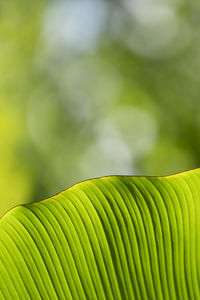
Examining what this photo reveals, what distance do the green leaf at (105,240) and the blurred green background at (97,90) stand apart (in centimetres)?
589

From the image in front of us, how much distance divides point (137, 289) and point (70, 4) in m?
9.64

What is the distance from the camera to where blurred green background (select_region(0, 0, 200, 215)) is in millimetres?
7039

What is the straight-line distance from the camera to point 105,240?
490 mm

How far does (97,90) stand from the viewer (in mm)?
8820

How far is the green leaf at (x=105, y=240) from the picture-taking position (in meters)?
0.48

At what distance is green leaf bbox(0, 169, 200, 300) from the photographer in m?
0.48

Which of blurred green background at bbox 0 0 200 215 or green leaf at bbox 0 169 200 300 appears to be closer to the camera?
green leaf at bbox 0 169 200 300

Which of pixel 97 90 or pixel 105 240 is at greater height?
pixel 105 240

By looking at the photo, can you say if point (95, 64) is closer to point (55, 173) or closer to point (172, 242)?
point (55, 173)

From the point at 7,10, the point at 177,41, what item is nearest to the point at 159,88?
the point at 177,41

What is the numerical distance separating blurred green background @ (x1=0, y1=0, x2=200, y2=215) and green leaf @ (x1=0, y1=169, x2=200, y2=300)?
19.3ft

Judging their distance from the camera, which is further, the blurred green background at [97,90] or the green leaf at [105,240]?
the blurred green background at [97,90]

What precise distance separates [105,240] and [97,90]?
8.41 m

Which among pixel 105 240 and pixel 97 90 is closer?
pixel 105 240
